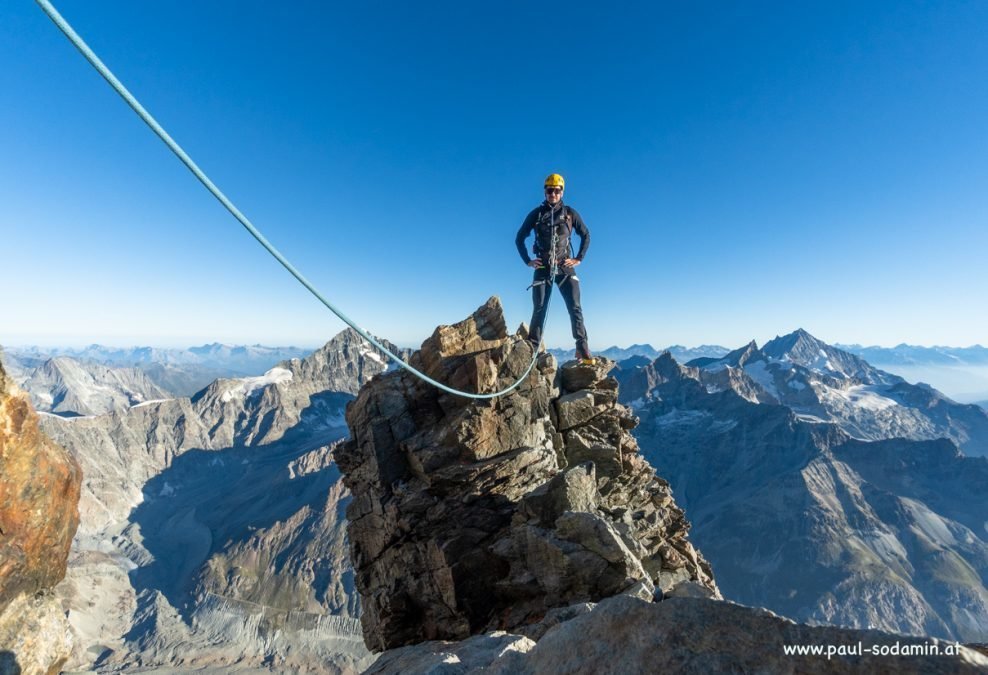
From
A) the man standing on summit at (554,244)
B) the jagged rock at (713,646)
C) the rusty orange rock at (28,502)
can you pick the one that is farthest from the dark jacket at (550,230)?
the rusty orange rock at (28,502)

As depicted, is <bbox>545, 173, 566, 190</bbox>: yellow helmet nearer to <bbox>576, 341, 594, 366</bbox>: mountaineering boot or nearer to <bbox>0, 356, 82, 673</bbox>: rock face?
<bbox>576, 341, 594, 366</bbox>: mountaineering boot

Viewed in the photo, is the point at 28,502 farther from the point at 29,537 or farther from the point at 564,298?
the point at 564,298

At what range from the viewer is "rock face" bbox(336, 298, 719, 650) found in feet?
46.1

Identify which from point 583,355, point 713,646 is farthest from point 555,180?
point 713,646

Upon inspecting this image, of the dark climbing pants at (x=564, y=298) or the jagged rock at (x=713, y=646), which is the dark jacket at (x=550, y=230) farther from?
the jagged rock at (x=713, y=646)

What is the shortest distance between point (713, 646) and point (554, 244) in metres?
14.4

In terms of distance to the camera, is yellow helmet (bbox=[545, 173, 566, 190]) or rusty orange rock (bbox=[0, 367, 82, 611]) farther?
yellow helmet (bbox=[545, 173, 566, 190])

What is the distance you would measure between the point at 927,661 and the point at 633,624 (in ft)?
9.04

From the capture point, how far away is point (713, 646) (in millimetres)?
4824

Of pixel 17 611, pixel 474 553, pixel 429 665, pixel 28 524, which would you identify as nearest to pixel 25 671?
pixel 17 611

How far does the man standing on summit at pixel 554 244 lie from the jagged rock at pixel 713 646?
1335 cm

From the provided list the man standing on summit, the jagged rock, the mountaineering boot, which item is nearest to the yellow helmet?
the man standing on summit

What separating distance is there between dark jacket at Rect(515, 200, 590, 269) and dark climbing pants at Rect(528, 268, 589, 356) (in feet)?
2.44

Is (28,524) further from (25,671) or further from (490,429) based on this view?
(490,429)
